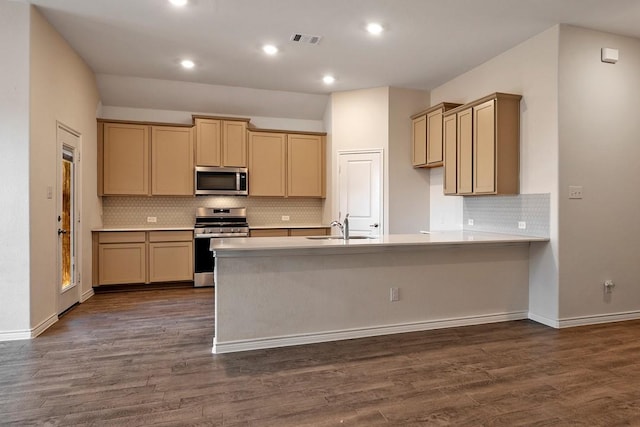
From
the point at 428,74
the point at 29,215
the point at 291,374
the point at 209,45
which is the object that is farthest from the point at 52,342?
the point at 428,74

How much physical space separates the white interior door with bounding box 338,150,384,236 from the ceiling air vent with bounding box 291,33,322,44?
79.7 inches

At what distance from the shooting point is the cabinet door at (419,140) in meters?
5.47

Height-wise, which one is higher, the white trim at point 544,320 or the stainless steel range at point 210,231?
the stainless steel range at point 210,231

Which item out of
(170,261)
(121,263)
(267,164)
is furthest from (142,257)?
(267,164)

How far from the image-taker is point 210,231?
5.78m

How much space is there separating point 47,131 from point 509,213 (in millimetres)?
4824

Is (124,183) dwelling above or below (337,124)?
below

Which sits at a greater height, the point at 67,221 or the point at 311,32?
the point at 311,32

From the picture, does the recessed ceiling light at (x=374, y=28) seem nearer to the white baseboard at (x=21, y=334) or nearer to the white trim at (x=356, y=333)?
the white trim at (x=356, y=333)

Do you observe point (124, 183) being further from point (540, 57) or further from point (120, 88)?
point (540, 57)

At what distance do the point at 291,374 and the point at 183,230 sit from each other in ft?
11.8

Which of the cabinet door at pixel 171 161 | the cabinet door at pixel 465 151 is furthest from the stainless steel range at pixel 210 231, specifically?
the cabinet door at pixel 465 151

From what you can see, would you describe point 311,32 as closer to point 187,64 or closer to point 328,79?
point 328,79

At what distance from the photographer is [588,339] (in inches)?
135
